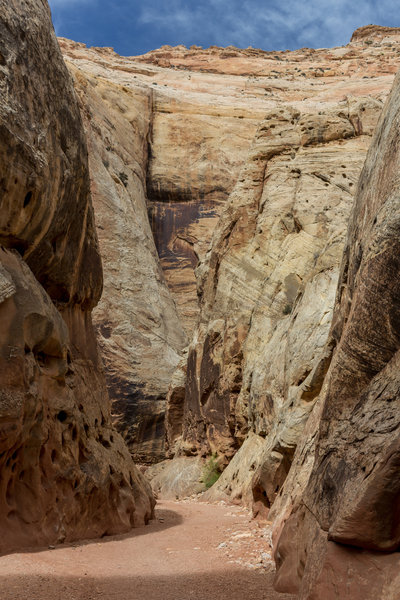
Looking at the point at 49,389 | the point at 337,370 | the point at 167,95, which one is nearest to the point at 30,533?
the point at 49,389

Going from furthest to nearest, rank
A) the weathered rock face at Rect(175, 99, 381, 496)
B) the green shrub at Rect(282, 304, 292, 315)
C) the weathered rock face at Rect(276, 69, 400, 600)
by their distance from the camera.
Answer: the green shrub at Rect(282, 304, 292, 315)
the weathered rock face at Rect(175, 99, 381, 496)
the weathered rock face at Rect(276, 69, 400, 600)

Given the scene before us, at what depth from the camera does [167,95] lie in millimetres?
43375

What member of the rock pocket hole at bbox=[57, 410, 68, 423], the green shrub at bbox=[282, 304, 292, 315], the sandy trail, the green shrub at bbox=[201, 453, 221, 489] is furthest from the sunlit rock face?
the rock pocket hole at bbox=[57, 410, 68, 423]

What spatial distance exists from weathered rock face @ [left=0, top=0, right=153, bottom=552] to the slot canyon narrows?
0.11 ft

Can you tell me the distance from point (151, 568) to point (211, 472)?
11650mm

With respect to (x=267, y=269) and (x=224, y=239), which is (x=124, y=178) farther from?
(x=267, y=269)

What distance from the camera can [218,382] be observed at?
18.9m

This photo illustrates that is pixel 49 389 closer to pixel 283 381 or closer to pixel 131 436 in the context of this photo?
pixel 283 381

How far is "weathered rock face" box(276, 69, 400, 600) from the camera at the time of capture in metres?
3.90

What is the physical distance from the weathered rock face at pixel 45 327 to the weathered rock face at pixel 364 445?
11.3ft

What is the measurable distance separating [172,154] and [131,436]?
2284 centimetres

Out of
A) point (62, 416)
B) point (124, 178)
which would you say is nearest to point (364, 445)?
point (62, 416)

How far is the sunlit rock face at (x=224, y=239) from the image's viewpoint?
14.2 meters

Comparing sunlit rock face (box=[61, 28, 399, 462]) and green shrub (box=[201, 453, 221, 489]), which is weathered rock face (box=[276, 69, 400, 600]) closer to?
sunlit rock face (box=[61, 28, 399, 462])
